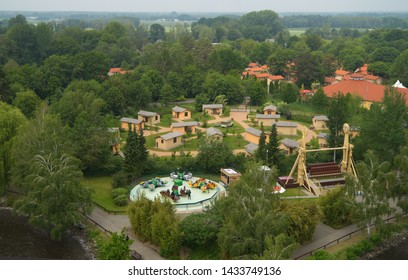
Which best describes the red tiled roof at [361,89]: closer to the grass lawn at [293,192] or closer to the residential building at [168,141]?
the residential building at [168,141]

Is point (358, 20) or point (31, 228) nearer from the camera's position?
point (31, 228)

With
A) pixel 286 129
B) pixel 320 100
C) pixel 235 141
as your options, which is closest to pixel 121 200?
pixel 235 141

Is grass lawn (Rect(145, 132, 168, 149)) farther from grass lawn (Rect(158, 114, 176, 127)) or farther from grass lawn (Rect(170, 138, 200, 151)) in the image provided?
grass lawn (Rect(158, 114, 176, 127))

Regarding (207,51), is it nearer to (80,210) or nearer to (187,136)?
(187,136)

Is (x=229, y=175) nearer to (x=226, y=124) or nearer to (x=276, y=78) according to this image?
(x=226, y=124)

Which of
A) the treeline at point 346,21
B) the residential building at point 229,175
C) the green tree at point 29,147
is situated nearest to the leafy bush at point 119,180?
the green tree at point 29,147

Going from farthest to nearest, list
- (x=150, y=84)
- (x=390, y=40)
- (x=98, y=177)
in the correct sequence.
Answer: (x=390, y=40) → (x=150, y=84) → (x=98, y=177)

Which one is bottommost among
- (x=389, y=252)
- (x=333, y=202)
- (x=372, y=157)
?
(x=389, y=252)

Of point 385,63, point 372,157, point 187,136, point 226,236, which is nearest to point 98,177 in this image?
point 187,136
